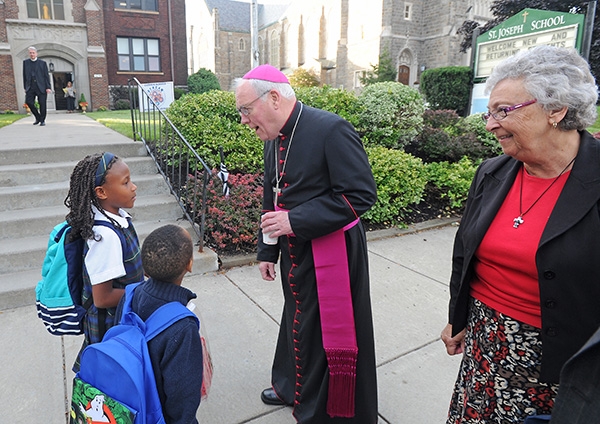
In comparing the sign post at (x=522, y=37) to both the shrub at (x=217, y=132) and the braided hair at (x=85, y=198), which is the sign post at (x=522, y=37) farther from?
the braided hair at (x=85, y=198)

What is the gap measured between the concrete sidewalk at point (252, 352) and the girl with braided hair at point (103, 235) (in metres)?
0.46

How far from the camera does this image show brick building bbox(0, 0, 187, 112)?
21.5m

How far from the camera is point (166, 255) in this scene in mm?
1547

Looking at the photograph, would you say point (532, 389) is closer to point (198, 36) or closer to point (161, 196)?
point (161, 196)

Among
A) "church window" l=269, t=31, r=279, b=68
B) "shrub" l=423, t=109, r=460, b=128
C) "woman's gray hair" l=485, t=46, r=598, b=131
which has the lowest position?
"shrub" l=423, t=109, r=460, b=128

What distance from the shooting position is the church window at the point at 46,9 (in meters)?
21.9

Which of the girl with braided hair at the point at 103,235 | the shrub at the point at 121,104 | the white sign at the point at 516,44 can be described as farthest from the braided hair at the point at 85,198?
the shrub at the point at 121,104

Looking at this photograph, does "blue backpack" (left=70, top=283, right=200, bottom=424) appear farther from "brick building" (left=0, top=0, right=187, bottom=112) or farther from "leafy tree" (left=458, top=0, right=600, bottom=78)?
"brick building" (left=0, top=0, right=187, bottom=112)

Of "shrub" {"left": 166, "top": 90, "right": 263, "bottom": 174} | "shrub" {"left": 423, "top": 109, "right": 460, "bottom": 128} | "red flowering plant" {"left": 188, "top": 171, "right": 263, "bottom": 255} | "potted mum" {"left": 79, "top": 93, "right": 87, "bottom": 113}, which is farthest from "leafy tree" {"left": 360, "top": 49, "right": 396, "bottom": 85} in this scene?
"red flowering plant" {"left": 188, "top": 171, "right": 263, "bottom": 255}

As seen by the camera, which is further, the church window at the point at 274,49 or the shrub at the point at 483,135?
the church window at the point at 274,49

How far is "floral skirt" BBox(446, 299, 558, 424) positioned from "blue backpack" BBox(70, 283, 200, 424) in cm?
117

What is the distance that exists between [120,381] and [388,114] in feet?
21.6

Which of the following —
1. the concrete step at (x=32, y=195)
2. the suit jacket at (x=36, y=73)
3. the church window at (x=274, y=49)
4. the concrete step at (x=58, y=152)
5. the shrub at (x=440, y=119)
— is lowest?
the concrete step at (x=32, y=195)

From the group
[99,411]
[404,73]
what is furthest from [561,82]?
[404,73]
